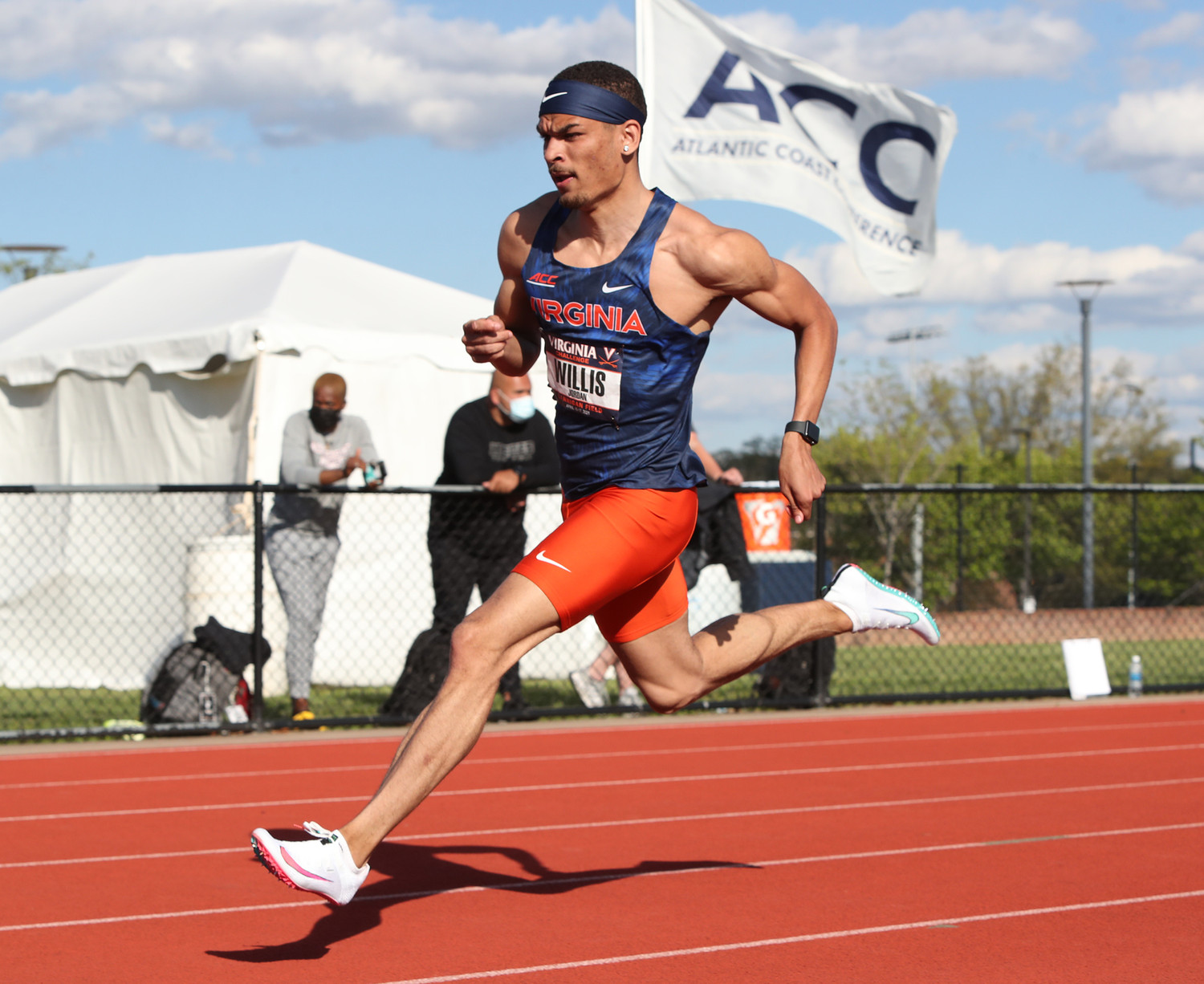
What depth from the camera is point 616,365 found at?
13.4 feet

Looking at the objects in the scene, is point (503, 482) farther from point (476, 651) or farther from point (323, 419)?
point (476, 651)

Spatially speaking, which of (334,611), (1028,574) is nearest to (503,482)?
(334,611)

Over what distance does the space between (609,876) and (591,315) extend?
79.6 inches

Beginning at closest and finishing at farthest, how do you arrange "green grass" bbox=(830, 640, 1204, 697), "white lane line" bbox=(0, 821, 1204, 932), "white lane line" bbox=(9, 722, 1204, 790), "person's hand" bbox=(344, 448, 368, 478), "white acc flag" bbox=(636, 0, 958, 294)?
"white lane line" bbox=(0, 821, 1204, 932), "white lane line" bbox=(9, 722, 1204, 790), "person's hand" bbox=(344, 448, 368, 478), "white acc flag" bbox=(636, 0, 958, 294), "green grass" bbox=(830, 640, 1204, 697)

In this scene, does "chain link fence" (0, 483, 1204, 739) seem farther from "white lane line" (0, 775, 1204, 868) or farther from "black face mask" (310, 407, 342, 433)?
"white lane line" (0, 775, 1204, 868)

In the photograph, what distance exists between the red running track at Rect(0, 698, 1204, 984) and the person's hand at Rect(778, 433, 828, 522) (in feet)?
4.02

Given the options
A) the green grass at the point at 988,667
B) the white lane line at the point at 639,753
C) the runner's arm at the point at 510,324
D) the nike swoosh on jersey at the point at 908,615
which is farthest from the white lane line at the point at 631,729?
the runner's arm at the point at 510,324

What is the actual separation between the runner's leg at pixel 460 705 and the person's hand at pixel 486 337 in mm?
689

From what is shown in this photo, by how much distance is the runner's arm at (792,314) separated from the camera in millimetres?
4031

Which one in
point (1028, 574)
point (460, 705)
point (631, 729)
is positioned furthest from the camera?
point (1028, 574)

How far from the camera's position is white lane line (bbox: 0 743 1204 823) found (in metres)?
6.35

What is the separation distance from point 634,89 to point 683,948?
95.4 inches

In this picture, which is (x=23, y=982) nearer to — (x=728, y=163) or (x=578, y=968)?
(x=578, y=968)

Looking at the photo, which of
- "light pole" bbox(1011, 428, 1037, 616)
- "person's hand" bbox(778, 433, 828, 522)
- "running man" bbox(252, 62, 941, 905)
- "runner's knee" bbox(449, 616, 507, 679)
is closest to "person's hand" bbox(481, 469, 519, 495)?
"running man" bbox(252, 62, 941, 905)
